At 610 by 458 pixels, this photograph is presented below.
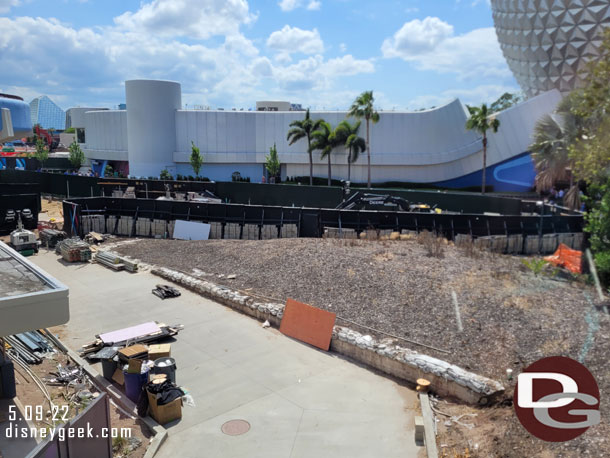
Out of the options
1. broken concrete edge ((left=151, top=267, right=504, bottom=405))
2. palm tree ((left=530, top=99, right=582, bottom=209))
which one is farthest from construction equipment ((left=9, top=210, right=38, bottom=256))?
palm tree ((left=530, top=99, right=582, bottom=209))

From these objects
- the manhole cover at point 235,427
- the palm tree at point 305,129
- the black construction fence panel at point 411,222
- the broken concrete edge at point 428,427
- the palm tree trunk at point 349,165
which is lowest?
the manhole cover at point 235,427

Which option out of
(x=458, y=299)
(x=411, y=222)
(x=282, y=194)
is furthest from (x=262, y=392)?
(x=282, y=194)

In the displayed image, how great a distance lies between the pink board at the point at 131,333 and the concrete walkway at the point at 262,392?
781mm

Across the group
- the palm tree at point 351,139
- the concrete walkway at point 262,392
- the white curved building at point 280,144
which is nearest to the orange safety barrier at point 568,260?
the concrete walkway at point 262,392

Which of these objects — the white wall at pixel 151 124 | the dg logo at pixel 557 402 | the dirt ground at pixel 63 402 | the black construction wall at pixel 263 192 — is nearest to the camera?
the dg logo at pixel 557 402

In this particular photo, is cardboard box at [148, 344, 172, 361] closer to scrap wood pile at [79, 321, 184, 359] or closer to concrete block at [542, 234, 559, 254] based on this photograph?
scrap wood pile at [79, 321, 184, 359]

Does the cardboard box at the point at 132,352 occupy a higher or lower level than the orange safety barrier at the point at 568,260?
lower

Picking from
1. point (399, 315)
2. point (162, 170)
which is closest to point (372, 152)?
point (162, 170)

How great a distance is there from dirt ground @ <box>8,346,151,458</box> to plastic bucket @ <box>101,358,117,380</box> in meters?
0.38

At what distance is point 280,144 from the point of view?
57.9 m

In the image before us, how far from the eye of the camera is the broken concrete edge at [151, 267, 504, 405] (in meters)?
9.66

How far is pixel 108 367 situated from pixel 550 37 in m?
47.1

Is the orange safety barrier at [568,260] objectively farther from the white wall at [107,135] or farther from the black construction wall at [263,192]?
the white wall at [107,135]

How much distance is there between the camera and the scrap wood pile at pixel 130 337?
12.2 m
